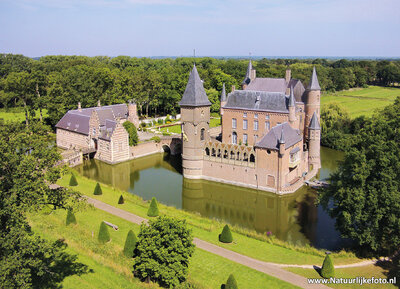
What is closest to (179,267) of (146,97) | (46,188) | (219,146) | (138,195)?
(46,188)

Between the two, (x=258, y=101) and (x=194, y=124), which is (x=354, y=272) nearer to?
(x=194, y=124)

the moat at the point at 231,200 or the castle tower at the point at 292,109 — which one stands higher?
the castle tower at the point at 292,109

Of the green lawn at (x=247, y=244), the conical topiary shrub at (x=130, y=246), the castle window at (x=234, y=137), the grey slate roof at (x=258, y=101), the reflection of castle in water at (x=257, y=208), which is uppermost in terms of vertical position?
the grey slate roof at (x=258, y=101)

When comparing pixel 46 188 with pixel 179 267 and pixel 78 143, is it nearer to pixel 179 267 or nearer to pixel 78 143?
pixel 179 267

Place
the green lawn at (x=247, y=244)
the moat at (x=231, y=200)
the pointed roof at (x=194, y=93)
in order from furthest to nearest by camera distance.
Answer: the pointed roof at (x=194, y=93)
the moat at (x=231, y=200)
the green lawn at (x=247, y=244)

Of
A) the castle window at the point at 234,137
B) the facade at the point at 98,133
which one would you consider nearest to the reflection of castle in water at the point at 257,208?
the castle window at the point at 234,137

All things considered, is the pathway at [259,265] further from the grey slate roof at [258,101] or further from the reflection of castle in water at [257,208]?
the grey slate roof at [258,101]

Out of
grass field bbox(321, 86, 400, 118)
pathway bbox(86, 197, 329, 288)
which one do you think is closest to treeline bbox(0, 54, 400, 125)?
grass field bbox(321, 86, 400, 118)

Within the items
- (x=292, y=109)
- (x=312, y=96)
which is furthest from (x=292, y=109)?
(x=312, y=96)
